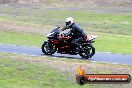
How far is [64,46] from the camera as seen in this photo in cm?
2247

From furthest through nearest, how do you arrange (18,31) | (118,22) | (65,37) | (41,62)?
(118,22) → (18,31) → (65,37) → (41,62)

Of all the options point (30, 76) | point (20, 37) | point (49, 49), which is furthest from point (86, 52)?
point (20, 37)

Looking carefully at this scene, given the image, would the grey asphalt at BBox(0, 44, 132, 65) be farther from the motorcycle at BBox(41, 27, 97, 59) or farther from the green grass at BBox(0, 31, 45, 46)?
the green grass at BBox(0, 31, 45, 46)

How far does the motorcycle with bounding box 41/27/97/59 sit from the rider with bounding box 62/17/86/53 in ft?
0.57

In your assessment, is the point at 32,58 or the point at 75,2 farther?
the point at 75,2

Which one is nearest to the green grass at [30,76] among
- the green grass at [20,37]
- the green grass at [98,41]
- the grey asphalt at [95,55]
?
the grey asphalt at [95,55]

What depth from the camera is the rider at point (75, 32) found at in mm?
21781

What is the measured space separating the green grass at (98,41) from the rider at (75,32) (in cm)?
467

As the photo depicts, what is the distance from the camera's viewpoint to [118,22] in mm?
49000

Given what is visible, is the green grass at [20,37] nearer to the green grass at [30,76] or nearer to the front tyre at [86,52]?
the front tyre at [86,52]

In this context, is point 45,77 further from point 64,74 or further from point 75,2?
point 75,2

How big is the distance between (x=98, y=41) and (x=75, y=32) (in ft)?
34.8

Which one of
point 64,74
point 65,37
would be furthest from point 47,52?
point 64,74

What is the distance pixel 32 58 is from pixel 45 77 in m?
3.98
